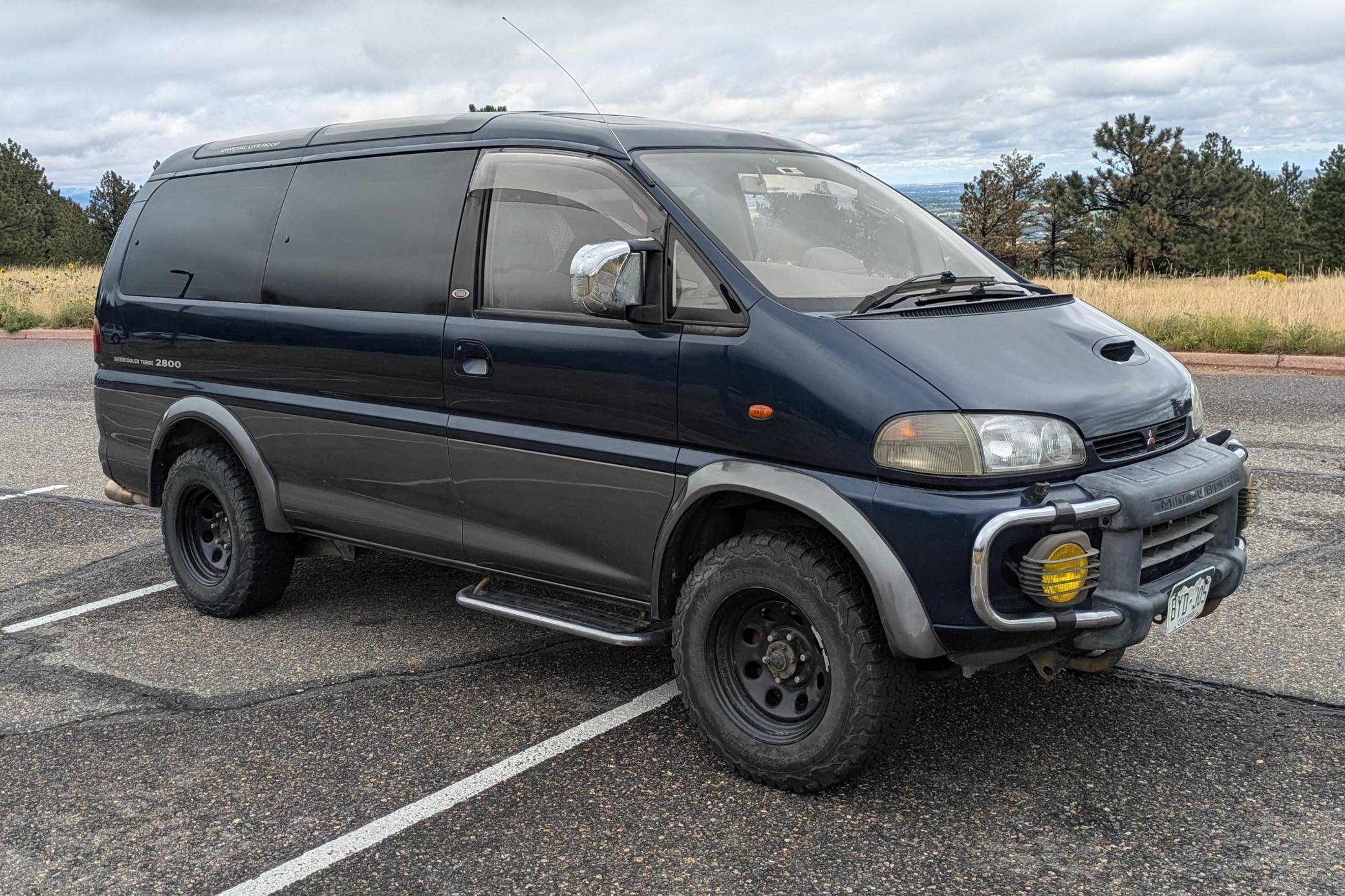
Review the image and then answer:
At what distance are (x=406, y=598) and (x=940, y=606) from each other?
319 centimetres

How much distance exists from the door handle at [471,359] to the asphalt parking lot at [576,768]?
121 cm

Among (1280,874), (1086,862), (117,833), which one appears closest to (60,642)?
(117,833)

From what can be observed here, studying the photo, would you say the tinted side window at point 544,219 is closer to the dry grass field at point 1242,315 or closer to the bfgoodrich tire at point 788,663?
the bfgoodrich tire at point 788,663

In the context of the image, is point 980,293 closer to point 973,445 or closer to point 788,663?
point 973,445

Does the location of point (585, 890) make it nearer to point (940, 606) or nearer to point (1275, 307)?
point (940, 606)

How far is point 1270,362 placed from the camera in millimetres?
12719

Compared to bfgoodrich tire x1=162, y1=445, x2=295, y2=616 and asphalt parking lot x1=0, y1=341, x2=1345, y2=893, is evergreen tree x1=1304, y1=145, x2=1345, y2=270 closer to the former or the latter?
asphalt parking lot x1=0, y1=341, x2=1345, y2=893

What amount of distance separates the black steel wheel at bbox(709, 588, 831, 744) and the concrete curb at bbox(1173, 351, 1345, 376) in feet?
33.2

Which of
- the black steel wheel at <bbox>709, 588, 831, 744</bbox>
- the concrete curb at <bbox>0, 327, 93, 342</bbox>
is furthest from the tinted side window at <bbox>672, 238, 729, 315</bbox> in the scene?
the concrete curb at <bbox>0, 327, 93, 342</bbox>

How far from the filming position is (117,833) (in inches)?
140

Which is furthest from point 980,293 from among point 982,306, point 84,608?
point 84,608

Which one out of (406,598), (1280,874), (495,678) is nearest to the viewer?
(1280,874)

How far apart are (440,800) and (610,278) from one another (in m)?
1.68

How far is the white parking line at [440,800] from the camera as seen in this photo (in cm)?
328
